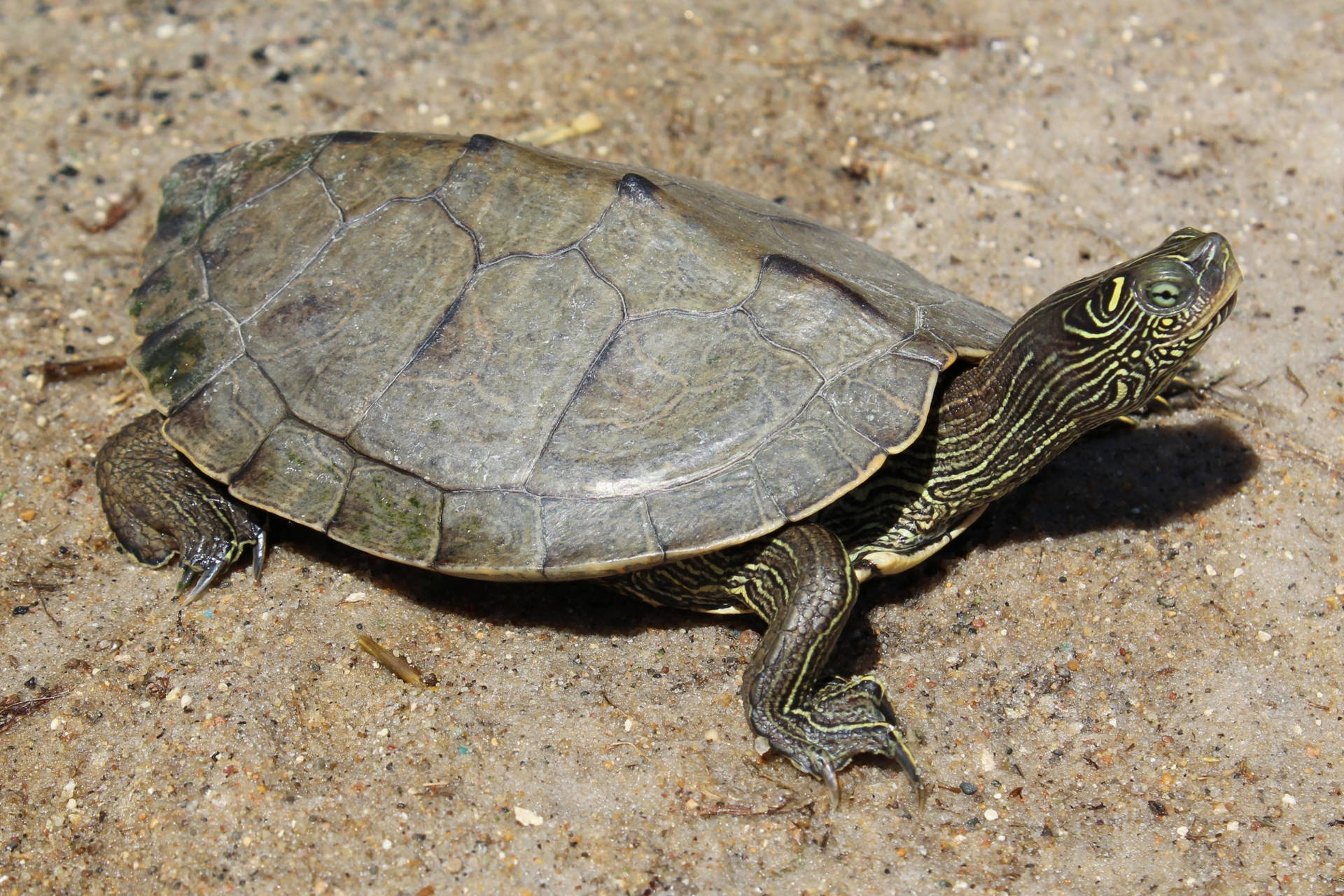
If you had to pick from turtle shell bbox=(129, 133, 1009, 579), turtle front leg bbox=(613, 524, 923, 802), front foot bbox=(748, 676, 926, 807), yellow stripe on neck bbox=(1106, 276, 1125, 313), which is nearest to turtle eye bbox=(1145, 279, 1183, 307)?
yellow stripe on neck bbox=(1106, 276, 1125, 313)

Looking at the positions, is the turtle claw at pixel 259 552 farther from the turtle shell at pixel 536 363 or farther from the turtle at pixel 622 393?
the turtle shell at pixel 536 363

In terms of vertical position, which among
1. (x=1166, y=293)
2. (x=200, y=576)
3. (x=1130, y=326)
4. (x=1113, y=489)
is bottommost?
(x=200, y=576)

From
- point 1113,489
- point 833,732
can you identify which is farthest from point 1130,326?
point 833,732

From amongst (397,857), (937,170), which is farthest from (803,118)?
(397,857)

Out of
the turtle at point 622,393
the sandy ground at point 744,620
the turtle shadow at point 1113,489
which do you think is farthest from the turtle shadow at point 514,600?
the turtle shadow at point 1113,489

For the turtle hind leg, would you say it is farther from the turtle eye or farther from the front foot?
the turtle eye

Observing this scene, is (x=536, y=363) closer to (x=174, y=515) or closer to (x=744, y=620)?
(x=744, y=620)
